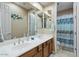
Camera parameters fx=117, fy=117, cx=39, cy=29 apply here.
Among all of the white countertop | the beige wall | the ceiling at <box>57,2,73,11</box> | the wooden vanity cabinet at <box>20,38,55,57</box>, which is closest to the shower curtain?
the ceiling at <box>57,2,73,11</box>

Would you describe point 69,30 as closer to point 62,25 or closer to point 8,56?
point 62,25

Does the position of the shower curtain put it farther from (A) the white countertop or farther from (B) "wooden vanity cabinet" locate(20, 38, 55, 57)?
(A) the white countertop

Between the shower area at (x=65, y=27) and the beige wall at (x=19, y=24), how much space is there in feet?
7.50

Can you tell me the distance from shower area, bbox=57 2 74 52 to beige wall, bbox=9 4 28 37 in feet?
7.50

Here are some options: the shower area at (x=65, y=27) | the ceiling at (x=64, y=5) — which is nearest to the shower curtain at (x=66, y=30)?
the shower area at (x=65, y=27)

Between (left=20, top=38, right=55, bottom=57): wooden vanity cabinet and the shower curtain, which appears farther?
the shower curtain

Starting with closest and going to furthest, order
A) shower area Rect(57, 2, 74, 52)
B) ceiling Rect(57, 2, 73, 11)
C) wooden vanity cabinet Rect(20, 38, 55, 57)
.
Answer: wooden vanity cabinet Rect(20, 38, 55, 57) → ceiling Rect(57, 2, 73, 11) → shower area Rect(57, 2, 74, 52)

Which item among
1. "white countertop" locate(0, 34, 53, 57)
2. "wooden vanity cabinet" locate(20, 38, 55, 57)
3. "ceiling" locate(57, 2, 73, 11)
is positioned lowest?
"wooden vanity cabinet" locate(20, 38, 55, 57)

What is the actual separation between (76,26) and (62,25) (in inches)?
58.7

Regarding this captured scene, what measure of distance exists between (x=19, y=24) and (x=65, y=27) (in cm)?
288

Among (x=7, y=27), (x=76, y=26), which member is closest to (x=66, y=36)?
(x=76, y=26)

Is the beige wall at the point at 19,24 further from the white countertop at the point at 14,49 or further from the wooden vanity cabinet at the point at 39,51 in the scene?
the wooden vanity cabinet at the point at 39,51

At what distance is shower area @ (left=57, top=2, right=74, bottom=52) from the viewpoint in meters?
4.78

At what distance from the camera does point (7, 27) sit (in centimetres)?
220
